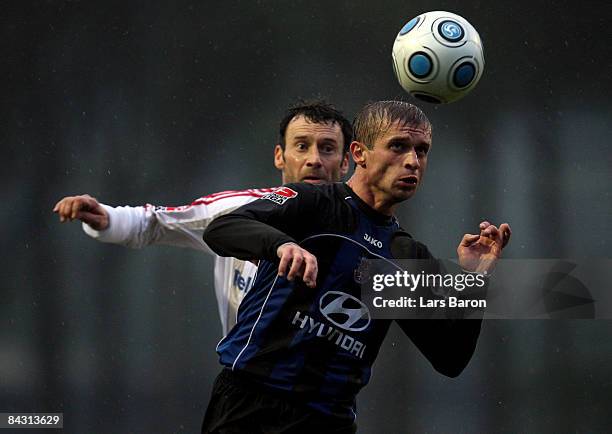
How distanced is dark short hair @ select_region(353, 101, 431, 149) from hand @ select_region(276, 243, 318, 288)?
818 mm

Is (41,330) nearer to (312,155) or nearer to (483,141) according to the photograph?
(312,155)

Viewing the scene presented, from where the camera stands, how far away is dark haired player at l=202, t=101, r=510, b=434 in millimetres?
2670

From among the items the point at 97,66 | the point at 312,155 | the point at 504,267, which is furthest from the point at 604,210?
the point at 97,66

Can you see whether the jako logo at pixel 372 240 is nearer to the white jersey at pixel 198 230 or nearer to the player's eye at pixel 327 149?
the white jersey at pixel 198 230

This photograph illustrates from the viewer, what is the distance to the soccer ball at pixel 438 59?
11.2 ft

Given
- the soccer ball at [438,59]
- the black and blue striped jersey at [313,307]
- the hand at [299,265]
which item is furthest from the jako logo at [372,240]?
the soccer ball at [438,59]

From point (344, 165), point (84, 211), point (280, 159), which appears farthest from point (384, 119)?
point (280, 159)

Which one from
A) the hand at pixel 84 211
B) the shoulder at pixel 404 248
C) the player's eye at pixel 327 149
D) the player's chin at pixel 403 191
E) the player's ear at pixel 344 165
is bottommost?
the shoulder at pixel 404 248

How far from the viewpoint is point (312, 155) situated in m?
4.24

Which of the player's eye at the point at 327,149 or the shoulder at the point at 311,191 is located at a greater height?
the player's eye at the point at 327,149

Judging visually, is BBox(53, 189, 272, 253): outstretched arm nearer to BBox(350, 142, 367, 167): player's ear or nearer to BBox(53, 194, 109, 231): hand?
BBox(53, 194, 109, 231): hand

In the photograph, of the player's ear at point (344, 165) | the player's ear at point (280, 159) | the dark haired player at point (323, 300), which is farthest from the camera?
the player's ear at point (280, 159)

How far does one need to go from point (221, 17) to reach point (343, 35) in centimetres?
95

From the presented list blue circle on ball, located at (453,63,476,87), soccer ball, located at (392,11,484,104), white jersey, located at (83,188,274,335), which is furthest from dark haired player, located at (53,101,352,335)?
blue circle on ball, located at (453,63,476,87)
